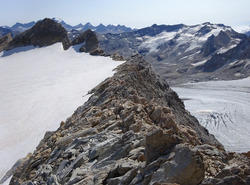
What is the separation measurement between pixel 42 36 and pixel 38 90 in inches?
1285

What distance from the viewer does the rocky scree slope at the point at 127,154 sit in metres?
8.19

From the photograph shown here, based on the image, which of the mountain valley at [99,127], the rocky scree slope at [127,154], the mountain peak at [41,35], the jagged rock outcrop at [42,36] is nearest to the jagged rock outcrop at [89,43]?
the mountain valley at [99,127]

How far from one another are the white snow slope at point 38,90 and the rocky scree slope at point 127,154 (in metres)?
5.11

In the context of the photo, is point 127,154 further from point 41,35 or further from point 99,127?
point 41,35

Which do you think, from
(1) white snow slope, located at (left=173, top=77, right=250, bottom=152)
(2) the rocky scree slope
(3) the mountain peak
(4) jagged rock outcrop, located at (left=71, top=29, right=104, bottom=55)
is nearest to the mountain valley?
(2) the rocky scree slope

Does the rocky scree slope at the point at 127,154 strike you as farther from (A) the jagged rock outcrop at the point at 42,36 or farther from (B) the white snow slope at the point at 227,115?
(A) the jagged rock outcrop at the point at 42,36

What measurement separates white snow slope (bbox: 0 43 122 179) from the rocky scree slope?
16.8ft

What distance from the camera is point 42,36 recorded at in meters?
64.5

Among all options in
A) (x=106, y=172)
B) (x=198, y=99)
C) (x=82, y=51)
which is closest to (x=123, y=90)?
(x=106, y=172)

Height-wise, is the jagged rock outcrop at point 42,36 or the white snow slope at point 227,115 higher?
the jagged rock outcrop at point 42,36

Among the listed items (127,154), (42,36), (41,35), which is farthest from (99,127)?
(41,35)

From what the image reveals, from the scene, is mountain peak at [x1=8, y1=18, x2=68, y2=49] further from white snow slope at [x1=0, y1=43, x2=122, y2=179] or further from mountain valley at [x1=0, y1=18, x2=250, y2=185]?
white snow slope at [x1=0, y1=43, x2=122, y2=179]

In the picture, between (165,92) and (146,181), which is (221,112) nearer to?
(165,92)

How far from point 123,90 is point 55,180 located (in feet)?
31.1
